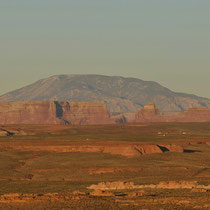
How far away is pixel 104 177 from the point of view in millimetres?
83562

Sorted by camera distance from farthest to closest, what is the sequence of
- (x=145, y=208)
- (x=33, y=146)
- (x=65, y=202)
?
(x=33, y=146) → (x=65, y=202) → (x=145, y=208)

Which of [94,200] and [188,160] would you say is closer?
[94,200]

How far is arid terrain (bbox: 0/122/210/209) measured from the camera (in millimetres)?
51125

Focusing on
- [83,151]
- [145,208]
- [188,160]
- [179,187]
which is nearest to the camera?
[145,208]

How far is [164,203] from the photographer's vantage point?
164ft

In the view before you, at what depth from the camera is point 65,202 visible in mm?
50562

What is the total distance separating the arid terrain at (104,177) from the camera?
51.1 meters

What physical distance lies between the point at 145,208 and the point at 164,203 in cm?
318

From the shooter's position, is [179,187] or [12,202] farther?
[179,187]

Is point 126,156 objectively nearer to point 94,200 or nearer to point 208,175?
point 208,175

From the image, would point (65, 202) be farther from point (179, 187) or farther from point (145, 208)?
point (179, 187)

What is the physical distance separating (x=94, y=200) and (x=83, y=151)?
7347 cm

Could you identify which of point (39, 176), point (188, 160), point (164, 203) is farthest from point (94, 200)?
point (188, 160)

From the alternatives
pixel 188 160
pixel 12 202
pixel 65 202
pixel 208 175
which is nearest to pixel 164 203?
pixel 65 202
